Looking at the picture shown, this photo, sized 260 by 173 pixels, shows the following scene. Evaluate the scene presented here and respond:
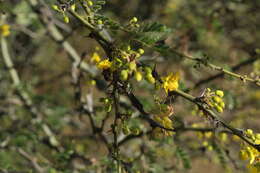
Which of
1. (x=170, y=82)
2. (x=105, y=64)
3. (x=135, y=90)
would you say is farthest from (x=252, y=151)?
(x=135, y=90)

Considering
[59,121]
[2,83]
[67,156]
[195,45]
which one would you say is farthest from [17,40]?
[67,156]

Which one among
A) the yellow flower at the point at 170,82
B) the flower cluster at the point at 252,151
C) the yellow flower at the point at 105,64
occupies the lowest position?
the flower cluster at the point at 252,151

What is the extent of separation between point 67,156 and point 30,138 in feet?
1.53

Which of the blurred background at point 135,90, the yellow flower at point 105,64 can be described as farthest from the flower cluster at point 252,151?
the yellow flower at point 105,64

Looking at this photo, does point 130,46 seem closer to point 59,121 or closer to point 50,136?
point 50,136

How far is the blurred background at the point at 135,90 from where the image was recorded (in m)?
1.94

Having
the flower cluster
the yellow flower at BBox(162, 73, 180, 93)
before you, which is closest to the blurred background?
the yellow flower at BBox(162, 73, 180, 93)

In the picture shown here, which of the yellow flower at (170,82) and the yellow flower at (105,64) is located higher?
the yellow flower at (105,64)

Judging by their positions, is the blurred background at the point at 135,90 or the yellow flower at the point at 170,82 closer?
the yellow flower at the point at 170,82

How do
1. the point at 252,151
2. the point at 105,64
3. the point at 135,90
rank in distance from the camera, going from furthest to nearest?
the point at 135,90, the point at 252,151, the point at 105,64

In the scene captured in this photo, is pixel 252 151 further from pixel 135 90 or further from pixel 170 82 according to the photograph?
pixel 135 90

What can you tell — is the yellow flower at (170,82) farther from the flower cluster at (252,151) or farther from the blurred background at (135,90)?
the flower cluster at (252,151)

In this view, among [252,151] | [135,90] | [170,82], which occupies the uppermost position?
[135,90]

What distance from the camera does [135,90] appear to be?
287cm
